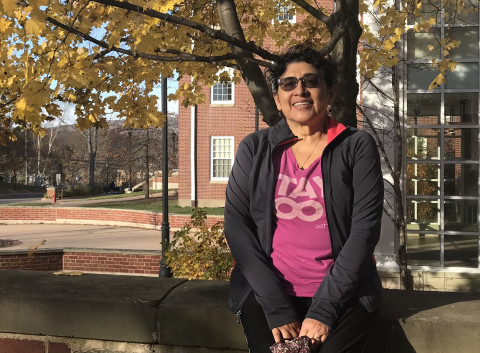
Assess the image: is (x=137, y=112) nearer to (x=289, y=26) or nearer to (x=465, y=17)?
(x=289, y=26)

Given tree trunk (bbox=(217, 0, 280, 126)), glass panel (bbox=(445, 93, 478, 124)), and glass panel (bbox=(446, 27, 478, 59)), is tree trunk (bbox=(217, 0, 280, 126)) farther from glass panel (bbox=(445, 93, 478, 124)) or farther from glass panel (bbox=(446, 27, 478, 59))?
glass panel (bbox=(446, 27, 478, 59))

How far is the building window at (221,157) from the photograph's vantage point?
25.5m

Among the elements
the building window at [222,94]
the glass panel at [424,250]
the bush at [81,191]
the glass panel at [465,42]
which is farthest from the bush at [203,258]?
the bush at [81,191]

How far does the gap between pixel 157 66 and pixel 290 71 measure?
13.1 feet

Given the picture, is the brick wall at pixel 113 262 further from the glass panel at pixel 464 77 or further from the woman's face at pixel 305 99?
the woman's face at pixel 305 99

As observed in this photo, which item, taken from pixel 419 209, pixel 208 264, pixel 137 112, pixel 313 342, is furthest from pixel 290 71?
pixel 419 209

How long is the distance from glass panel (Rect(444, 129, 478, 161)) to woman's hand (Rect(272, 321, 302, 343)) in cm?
731

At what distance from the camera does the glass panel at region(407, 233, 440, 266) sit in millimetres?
8445

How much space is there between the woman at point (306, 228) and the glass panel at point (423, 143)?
22.3 ft

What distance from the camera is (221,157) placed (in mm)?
25547

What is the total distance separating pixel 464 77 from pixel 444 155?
1.32m

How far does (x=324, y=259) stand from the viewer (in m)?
2.05

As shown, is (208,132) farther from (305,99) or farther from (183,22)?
(305,99)

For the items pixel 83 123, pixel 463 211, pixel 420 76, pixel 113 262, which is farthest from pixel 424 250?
pixel 113 262
